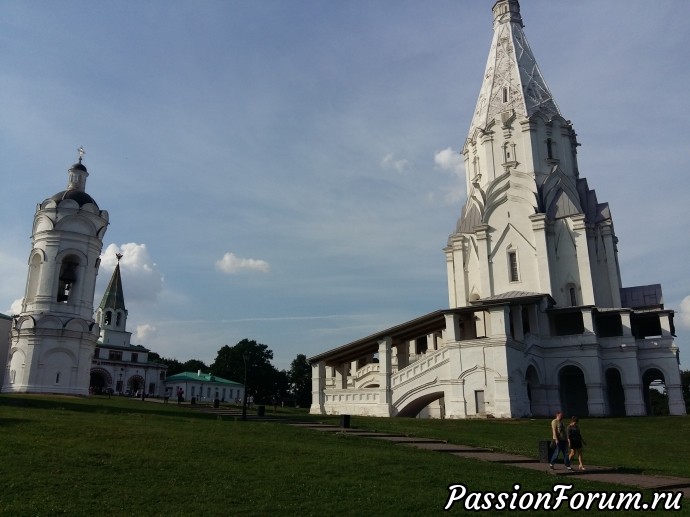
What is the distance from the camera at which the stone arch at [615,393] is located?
127 feet

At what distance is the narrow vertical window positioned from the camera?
135 ft

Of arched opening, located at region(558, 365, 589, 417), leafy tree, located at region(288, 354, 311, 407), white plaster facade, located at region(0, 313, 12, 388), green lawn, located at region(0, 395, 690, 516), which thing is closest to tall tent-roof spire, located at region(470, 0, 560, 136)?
arched opening, located at region(558, 365, 589, 417)

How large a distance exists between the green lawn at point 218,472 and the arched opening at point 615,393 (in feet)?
74.2

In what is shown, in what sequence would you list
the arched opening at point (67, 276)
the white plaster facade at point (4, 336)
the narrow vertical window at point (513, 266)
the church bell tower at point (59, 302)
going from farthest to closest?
the narrow vertical window at point (513, 266) < the white plaster facade at point (4, 336) < the arched opening at point (67, 276) < the church bell tower at point (59, 302)

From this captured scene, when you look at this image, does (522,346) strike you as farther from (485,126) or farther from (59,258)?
(59,258)

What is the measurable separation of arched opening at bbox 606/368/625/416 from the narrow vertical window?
28.8 ft

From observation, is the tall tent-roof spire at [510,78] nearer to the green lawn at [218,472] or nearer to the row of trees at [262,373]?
the green lawn at [218,472]

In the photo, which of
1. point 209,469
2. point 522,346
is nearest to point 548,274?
point 522,346

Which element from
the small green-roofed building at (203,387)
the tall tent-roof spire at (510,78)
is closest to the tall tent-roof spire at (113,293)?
the small green-roofed building at (203,387)

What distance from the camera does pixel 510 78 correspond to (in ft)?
154

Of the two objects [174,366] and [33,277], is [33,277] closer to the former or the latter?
[33,277]

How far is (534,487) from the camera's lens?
11.0 m

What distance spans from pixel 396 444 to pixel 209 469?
23.7 ft

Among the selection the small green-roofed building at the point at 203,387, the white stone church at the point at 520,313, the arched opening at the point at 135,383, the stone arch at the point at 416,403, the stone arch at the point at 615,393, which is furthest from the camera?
the small green-roofed building at the point at 203,387
